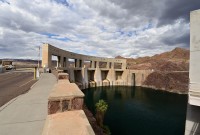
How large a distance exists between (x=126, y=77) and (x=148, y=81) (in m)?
13.8

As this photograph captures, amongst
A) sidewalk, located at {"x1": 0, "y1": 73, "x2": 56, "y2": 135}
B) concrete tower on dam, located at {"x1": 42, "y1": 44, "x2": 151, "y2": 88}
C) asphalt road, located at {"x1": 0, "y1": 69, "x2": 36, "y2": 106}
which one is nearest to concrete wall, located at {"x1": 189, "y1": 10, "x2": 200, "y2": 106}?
sidewalk, located at {"x1": 0, "y1": 73, "x2": 56, "y2": 135}

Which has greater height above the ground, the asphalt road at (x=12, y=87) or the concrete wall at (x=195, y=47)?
the concrete wall at (x=195, y=47)

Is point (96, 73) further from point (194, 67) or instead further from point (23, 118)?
point (23, 118)

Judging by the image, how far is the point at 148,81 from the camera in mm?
91750

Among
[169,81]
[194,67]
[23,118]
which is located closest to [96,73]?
[169,81]

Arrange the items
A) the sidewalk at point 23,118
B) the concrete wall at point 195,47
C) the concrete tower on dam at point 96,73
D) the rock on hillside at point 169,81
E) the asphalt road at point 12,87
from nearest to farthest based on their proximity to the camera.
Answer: the sidewalk at point 23,118 < the asphalt road at point 12,87 < the concrete wall at point 195,47 < the concrete tower on dam at point 96,73 < the rock on hillside at point 169,81

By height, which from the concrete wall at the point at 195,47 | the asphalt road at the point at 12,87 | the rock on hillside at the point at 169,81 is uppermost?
the concrete wall at the point at 195,47

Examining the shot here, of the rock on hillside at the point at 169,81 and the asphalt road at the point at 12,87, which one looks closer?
the asphalt road at the point at 12,87

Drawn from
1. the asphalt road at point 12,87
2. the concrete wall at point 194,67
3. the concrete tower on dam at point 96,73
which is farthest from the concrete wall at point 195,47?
the concrete tower on dam at point 96,73

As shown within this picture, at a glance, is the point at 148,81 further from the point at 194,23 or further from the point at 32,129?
the point at 32,129

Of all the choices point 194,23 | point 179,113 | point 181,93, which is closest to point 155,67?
point 181,93

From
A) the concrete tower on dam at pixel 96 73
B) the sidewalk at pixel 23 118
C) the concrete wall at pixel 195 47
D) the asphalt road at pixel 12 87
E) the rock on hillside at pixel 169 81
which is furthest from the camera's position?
the rock on hillside at pixel 169 81

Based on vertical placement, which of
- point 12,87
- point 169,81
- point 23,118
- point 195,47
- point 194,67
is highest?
point 195,47

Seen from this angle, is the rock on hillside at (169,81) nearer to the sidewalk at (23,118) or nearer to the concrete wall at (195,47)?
the concrete wall at (195,47)
